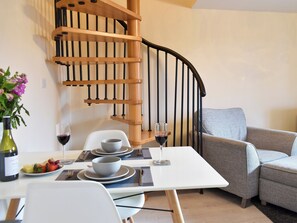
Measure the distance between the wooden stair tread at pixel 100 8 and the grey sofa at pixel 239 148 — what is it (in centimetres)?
143

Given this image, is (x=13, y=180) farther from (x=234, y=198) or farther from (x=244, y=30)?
(x=244, y=30)

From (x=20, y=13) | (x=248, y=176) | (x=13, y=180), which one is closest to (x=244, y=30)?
(x=248, y=176)

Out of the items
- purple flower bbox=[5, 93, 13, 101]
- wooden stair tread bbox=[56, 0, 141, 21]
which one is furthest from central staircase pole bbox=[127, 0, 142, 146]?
purple flower bbox=[5, 93, 13, 101]

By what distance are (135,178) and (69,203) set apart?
35 cm

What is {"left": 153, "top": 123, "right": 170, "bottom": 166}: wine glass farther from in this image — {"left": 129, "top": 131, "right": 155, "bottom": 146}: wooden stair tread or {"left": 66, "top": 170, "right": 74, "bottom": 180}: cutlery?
{"left": 129, "top": 131, "right": 155, "bottom": 146}: wooden stair tread

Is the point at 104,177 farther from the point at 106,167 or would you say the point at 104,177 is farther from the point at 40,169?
the point at 40,169

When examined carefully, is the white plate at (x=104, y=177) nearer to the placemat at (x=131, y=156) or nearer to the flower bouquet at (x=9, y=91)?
the placemat at (x=131, y=156)

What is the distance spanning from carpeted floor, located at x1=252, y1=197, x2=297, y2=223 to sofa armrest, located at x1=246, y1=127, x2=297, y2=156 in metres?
0.69

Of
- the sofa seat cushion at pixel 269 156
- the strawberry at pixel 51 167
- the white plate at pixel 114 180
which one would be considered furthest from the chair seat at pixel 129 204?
the sofa seat cushion at pixel 269 156

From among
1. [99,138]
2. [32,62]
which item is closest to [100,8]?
[32,62]

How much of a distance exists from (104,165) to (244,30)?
3.16 metres

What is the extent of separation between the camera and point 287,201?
2.38 meters

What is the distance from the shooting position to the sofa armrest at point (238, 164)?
8.21ft

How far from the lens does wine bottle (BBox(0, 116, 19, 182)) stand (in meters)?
1.19
